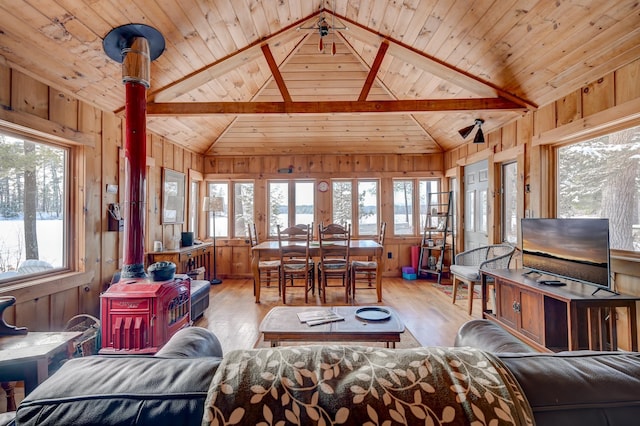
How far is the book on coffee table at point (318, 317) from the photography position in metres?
2.27

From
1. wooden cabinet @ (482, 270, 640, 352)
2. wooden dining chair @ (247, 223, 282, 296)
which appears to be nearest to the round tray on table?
wooden cabinet @ (482, 270, 640, 352)

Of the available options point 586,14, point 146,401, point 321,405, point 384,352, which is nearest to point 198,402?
point 146,401

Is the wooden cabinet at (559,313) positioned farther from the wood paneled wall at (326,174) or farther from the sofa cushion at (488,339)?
the wood paneled wall at (326,174)

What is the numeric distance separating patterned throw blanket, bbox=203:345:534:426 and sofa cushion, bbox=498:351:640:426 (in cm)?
6

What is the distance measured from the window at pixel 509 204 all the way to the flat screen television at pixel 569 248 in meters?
1.09

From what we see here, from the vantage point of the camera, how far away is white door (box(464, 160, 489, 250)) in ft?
14.9

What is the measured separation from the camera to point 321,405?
24.4 inches

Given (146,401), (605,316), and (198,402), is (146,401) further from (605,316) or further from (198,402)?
(605,316)

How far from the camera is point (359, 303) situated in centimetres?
410

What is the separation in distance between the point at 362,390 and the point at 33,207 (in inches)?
126

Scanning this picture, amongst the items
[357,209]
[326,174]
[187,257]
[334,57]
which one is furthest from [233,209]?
[334,57]

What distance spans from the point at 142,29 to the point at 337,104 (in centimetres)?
197

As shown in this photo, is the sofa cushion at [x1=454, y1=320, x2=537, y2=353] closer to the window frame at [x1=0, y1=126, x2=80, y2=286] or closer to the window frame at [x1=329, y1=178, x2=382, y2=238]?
the window frame at [x1=0, y1=126, x2=80, y2=286]

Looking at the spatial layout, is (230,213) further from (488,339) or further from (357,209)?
(488,339)
